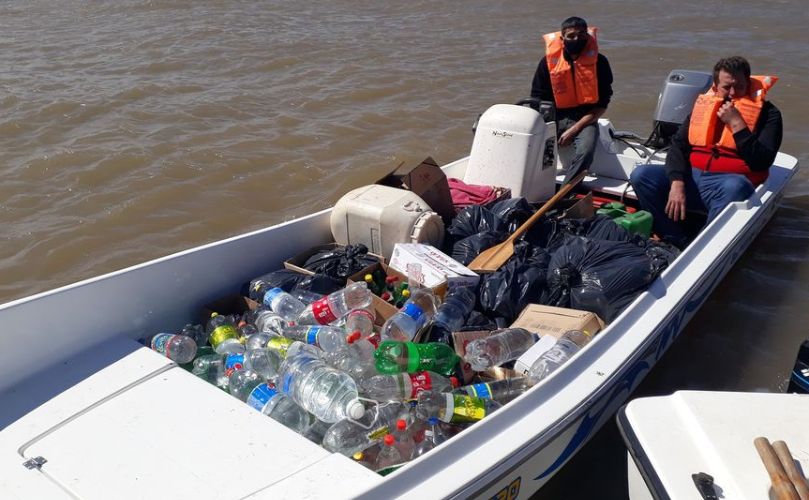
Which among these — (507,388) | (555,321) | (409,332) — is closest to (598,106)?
(555,321)

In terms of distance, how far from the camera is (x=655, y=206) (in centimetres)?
425

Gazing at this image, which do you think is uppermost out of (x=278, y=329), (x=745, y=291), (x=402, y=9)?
(x=402, y=9)

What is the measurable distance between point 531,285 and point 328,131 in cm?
489

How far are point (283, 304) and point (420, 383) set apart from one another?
0.93 metres

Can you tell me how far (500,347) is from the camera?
3014 mm

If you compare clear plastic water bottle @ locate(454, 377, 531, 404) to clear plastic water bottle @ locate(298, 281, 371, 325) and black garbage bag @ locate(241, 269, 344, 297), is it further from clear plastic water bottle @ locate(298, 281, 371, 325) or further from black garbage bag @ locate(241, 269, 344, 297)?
black garbage bag @ locate(241, 269, 344, 297)

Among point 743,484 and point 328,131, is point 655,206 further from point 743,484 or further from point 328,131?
point 328,131

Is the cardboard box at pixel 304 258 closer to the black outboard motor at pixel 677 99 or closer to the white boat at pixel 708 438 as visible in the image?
the white boat at pixel 708 438

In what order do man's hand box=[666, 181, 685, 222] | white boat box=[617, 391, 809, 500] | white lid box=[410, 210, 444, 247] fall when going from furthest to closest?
1. man's hand box=[666, 181, 685, 222]
2. white lid box=[410, 210, 444, 247]
3. white boat box=[617, 391, 809, 500]

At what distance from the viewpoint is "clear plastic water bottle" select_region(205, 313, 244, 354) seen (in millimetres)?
3102

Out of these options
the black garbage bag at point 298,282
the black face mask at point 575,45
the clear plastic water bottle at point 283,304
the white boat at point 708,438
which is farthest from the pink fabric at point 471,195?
the white boat at point 708,438

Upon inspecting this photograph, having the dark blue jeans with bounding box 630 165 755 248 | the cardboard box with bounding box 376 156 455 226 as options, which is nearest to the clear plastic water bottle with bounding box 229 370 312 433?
the cardboard box with bounding box 376 156 455 226

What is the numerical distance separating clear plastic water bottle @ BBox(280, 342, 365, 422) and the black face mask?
3.05 m

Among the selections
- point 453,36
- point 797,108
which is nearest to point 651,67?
point 797,108
